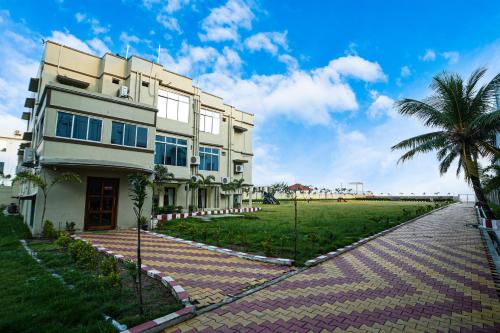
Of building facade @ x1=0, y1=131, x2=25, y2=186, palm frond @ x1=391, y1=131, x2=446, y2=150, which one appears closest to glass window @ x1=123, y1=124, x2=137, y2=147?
palm frond @ x1=391, y1=131, x2=446, y2=150

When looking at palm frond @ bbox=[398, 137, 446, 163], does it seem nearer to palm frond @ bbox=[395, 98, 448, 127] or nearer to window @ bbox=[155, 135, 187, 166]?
palm frond @ bbox=[395, 98, 448, 127]

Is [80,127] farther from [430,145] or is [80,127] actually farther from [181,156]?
[430,145]

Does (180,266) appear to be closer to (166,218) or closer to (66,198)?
(66,198)

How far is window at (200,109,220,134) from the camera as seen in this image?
2645cm

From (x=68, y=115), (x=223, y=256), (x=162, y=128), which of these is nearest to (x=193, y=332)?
(x=223, y=256)

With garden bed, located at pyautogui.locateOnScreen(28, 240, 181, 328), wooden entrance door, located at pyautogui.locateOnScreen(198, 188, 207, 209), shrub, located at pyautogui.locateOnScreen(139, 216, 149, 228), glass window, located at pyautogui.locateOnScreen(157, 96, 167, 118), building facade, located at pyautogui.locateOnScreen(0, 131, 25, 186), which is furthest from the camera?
building facade, located at pyautogui.locateOnScreen(0, 131, 25, 186)

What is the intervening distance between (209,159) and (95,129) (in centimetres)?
1363

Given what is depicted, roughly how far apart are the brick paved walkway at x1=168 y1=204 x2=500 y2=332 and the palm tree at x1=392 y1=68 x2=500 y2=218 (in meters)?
7.50

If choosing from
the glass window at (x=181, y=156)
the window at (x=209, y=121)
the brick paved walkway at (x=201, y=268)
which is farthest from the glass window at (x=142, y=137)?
the window at (x=209, y=121)

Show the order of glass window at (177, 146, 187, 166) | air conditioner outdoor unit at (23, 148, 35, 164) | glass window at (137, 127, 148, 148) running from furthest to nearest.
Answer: glass window at (177, 146, 187, 166)
glass window at (137, 127, 148, 148)
air conditioner outdoor unit at (23, 148, 35, 164)

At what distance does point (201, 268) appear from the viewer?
709 centimetres

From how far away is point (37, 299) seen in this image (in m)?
4.82

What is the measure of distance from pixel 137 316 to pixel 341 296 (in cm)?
366

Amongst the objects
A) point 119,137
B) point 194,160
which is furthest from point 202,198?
point 119,137
